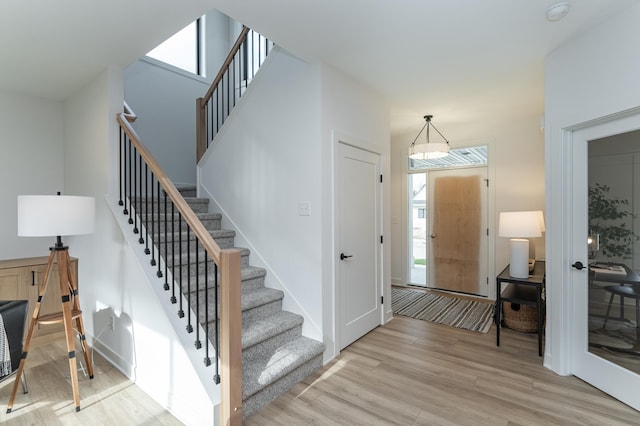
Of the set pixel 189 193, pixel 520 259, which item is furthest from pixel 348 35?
pixel 189 193

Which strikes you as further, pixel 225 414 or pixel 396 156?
pixel 396 156

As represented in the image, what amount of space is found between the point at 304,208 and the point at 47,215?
1853 mm

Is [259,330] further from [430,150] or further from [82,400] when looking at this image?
[430,150]

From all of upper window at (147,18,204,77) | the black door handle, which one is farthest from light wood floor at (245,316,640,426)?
upper window at (147,18,204,77)

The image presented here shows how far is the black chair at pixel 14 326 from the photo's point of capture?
203 cm

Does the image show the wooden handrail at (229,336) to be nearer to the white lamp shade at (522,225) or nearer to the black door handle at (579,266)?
the black door handle at (579,266)

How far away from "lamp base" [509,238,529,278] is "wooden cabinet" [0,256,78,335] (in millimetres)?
4301

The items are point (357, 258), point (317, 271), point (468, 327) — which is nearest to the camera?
point (317, 271)

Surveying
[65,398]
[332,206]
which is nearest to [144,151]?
[332,206]

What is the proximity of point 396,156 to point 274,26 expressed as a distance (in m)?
3.85

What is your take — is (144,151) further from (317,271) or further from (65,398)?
(65,398)

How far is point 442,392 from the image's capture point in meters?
2.42

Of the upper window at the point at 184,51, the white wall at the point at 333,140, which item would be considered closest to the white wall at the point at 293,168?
the white wall at the point at 333,140

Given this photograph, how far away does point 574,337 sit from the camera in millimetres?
2596
